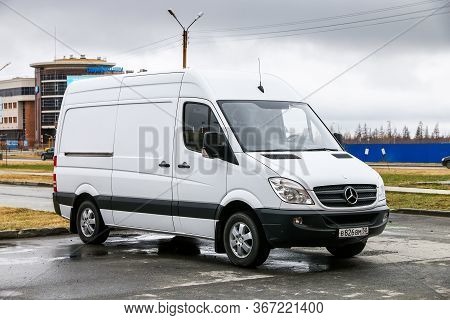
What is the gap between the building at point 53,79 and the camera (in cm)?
15012

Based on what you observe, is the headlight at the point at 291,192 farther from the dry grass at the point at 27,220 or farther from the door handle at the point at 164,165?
the dry grass at the point at 27,220

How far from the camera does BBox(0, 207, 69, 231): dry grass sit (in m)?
13.4

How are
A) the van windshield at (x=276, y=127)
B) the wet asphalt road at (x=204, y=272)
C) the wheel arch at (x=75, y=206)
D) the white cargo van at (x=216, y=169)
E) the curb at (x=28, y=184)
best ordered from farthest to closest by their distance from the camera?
the curb at (x=28, y=184) → the wheel arch at (x=75, y=206) → the van windshield at (x=276, y=127) → the white cargo van at (x=216, y=169) → the wet asphalt road at (x=204, y=272)

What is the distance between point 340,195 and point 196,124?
89.7 inches

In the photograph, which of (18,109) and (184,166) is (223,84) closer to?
(184,166)

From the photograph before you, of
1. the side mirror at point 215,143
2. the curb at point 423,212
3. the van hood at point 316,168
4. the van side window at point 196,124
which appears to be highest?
the van side window at point 196,124

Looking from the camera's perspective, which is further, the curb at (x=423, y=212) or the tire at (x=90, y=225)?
the curb at (x=423, y=212)

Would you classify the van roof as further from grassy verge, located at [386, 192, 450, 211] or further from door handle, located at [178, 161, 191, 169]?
grassy verge, located at [386, 192, 450, 211]

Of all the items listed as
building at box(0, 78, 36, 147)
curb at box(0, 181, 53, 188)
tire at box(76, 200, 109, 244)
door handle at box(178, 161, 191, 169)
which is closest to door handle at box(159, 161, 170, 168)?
door handle at box(178, 161, 191, 169)

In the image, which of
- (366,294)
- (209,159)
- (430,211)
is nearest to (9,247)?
(209,159)

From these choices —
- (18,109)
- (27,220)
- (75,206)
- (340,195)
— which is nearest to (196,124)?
(340,195)

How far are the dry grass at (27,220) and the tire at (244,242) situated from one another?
200 inches

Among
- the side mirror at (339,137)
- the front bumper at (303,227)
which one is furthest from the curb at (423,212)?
the front bumper at (303,227)

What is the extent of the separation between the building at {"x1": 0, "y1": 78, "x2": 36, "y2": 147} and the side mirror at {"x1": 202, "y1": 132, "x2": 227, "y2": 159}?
153 meters
